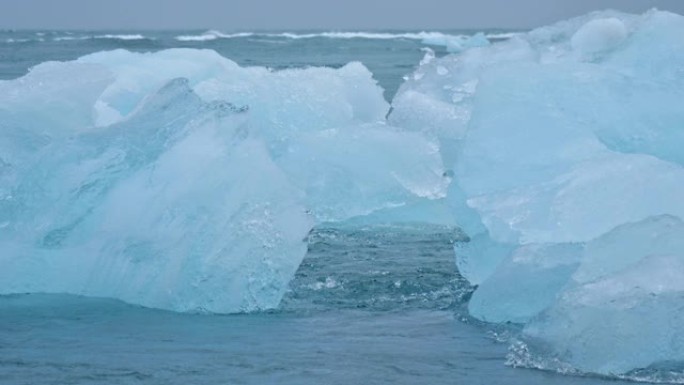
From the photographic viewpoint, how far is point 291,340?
6344 millimetres

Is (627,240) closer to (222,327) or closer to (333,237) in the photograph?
(222,327)

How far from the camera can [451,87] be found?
1196cm

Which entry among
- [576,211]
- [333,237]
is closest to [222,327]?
[576,211]

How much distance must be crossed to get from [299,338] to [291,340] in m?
0.06

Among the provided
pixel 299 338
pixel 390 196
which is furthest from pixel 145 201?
pixel 390 196

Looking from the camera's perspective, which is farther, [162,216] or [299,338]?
[162,216]

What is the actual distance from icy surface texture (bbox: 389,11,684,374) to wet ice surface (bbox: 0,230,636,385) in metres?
0.27

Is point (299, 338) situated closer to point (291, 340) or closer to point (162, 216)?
point (291, 340)

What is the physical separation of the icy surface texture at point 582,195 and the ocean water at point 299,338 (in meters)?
0.25

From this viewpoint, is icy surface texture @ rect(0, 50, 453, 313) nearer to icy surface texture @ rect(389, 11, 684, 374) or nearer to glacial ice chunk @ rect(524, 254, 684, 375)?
icy surface texture @ rect(389, 11, 684, 374)

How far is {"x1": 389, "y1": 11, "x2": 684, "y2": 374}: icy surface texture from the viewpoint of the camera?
5.86m

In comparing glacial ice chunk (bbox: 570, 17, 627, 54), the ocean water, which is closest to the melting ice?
the ocean water

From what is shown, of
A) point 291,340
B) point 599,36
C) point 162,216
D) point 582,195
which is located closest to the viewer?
point 291,340

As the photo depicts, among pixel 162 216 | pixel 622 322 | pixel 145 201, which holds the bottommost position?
pixel 622 322
